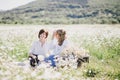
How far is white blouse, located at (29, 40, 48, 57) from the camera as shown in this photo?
479 centimetres

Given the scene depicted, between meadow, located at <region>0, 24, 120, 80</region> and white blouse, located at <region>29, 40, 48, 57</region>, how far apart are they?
11 cm

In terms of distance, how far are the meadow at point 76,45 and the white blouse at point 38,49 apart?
0.11m

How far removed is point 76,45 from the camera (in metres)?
5.04

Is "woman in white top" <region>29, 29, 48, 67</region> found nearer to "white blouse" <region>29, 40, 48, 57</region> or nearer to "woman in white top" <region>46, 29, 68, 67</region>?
"white blouse" <region>29, 40, 48, 57</region>

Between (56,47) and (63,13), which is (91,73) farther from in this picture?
(63,13)

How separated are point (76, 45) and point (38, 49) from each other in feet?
2.17

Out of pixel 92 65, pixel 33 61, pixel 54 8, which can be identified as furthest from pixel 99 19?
pixel 33 61

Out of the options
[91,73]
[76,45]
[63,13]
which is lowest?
[91,73]

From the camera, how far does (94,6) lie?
20.2ft

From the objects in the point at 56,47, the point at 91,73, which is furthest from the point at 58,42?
the point at 91,73

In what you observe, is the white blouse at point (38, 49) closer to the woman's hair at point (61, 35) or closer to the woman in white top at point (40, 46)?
the woman in white top at point (40, 46)

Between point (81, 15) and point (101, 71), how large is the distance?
1481mm

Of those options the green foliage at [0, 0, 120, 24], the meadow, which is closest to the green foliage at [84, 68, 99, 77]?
the meadow

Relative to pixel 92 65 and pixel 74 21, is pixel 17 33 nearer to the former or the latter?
pixel 74 21
